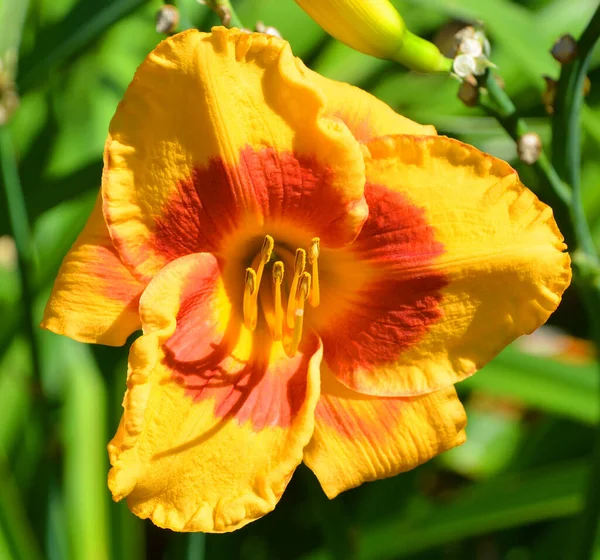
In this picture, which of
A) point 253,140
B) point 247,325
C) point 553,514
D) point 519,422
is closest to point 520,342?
point 519,422

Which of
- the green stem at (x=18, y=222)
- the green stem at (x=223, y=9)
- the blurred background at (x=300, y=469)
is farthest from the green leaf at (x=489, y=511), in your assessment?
the green stem at (x=223, y=9)

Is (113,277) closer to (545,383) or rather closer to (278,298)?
(278,298)

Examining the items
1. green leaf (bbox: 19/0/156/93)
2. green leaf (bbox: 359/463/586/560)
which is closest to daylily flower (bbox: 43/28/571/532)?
green leaf (bbox: 19/0/156/93)

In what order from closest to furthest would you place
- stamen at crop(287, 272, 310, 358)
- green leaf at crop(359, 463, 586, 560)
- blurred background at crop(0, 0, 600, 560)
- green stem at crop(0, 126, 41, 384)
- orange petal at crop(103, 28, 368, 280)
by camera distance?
orange petal at crop(103, 28, 368, 280), stamen at crop(287, 272, 310, 358), green stem at crop(0, 126, 41, 384), blurred background at crop(0, 0, 600, 560), green leaf at crop(359, 463, 586, 560)

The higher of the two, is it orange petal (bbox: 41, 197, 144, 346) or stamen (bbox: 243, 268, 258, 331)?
orange petal (bbox: 41, 197, 144, 346)

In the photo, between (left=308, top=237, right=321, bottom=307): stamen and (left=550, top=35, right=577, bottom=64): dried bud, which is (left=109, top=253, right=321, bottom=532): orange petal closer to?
(left=308, top=237, right=321, bottom=307): stamen

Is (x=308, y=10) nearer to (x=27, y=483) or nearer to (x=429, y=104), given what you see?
(x=429, y=104)
